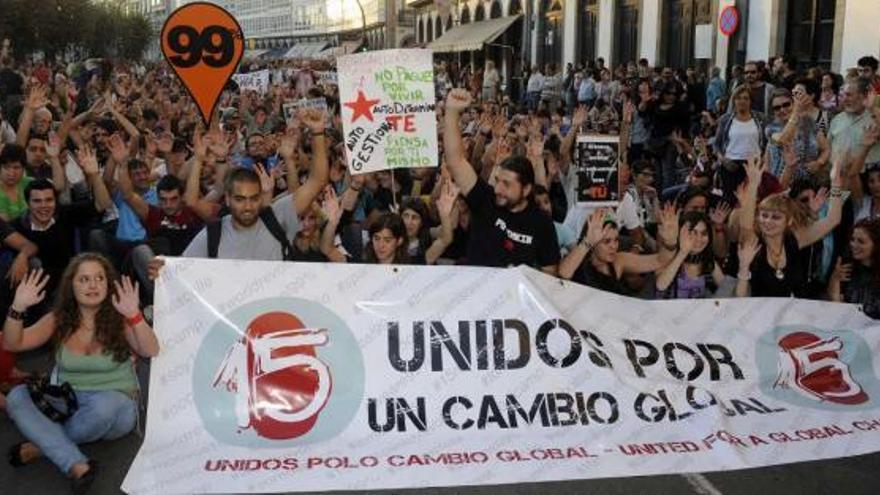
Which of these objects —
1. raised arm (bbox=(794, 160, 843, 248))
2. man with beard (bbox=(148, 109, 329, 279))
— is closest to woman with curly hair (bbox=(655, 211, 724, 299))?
Result: raised arm (bbox=(794, 160, 843, 248))

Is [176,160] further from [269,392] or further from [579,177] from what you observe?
[269,392]

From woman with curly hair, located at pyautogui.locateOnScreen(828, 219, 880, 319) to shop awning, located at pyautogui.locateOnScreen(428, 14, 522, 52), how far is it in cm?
2696

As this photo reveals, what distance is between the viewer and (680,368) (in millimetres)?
5250

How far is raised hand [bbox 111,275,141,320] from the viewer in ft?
15.9

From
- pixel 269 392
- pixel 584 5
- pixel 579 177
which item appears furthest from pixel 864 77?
pixel 584 5

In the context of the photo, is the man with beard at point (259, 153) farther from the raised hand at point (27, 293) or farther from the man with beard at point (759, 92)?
the man with beard at point (759, 92)

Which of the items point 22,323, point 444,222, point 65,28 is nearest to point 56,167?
point 22,323

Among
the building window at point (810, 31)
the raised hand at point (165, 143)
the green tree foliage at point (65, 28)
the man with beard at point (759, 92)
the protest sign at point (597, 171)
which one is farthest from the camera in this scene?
the green tree foliage at point (65, 28)

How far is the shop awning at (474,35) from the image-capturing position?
34375 millimetres

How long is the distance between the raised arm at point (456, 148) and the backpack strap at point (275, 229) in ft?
3.67

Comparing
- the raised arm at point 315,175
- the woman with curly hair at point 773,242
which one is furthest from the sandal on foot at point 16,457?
the woman with curly hair at point 773,242

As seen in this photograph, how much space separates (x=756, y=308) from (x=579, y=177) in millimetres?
2340

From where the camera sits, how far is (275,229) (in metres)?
5.88

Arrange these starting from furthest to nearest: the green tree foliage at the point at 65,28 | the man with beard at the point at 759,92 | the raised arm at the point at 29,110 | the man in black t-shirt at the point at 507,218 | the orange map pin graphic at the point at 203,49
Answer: the green tree foliage at the point at 65,28, the man with beard at the point at 759,92, the raised arm at the point at 29,110, the orange map pin graphic at the point at 203,49, the man in black t-shirt at the point at 507,218
